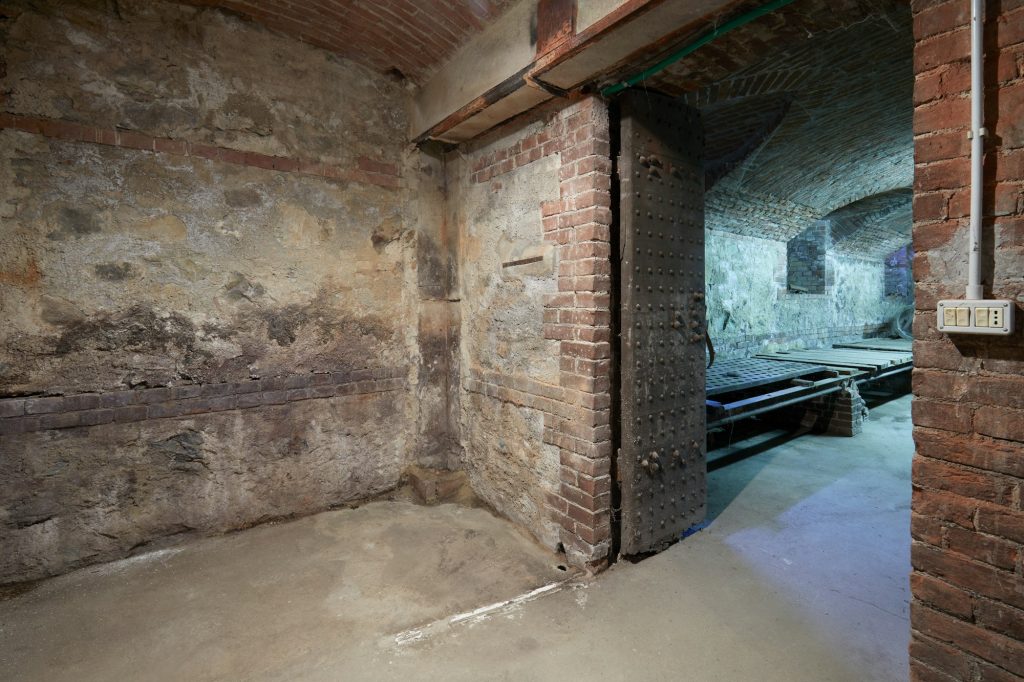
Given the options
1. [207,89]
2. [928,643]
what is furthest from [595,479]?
[207,89]

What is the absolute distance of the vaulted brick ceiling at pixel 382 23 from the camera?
8.48 ft

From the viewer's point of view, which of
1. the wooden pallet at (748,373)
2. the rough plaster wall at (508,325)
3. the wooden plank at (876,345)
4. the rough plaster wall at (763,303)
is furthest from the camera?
the wooden plank at (876,345)

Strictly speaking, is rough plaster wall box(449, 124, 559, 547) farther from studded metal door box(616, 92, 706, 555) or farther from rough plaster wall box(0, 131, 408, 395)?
rough plaster wall box(0, 131, 408, 395)

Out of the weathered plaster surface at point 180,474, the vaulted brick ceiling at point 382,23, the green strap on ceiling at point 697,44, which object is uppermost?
the vaulted brick ceiling at point 382,23

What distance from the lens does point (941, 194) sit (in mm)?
1410

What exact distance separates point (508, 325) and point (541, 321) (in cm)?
33

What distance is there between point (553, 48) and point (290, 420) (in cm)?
260

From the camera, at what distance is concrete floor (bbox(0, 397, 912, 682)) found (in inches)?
75.9

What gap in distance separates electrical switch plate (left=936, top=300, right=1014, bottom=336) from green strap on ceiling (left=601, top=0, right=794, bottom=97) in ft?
4.05

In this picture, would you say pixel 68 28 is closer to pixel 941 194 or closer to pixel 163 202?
Answer: pixel 163 202

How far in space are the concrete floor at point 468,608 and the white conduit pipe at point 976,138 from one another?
152cm

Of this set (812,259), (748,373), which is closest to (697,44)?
(748,373)

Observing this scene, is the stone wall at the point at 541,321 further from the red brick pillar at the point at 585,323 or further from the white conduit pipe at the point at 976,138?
the white conduit pipe at the point at 976,138

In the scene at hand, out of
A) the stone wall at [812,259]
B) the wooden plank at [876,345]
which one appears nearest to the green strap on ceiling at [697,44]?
the stone wall at [812,259]
